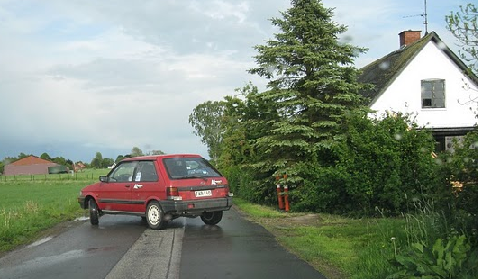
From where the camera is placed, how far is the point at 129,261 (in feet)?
26.6

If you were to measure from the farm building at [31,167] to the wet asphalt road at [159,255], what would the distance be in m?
119

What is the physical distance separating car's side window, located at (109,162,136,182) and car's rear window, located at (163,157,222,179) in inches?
46.9

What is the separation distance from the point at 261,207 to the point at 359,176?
5.00 metres

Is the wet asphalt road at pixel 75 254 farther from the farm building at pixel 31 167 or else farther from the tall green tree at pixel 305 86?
the farm building at pixel 31 167

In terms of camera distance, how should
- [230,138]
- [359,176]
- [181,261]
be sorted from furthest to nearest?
[230,138] → [359,176] → [181,261]

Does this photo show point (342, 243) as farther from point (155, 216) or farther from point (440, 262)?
point (155, 216)

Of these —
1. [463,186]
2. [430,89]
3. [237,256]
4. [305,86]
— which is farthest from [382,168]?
[430,89]

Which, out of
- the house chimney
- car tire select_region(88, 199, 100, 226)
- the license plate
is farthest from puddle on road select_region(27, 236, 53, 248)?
the house chimney

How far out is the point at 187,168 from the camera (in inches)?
490

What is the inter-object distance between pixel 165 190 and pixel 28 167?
438 feet

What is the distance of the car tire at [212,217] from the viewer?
13.0 meters

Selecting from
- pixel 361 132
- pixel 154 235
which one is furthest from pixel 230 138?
pixel 154 235

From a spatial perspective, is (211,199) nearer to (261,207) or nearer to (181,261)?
(181,261)

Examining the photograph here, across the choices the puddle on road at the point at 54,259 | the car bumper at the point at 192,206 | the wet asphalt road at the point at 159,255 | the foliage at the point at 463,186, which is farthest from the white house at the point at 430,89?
the foliage at the point at 463,186
